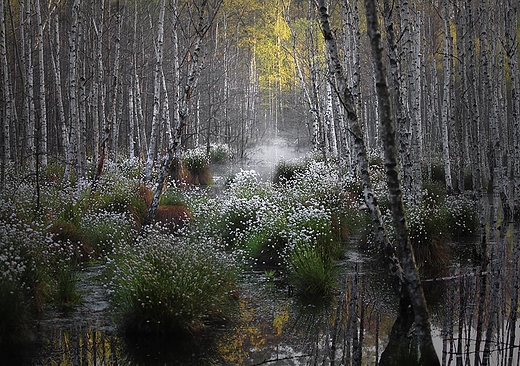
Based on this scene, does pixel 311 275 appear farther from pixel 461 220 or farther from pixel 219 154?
pixel 219 154

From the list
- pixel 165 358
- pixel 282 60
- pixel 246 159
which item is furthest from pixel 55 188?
pixel 282 60

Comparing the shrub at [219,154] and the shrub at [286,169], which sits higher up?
the shrub at [219,154]

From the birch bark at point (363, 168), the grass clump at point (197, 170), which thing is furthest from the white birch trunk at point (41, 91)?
the birch bark at point (363, 168)

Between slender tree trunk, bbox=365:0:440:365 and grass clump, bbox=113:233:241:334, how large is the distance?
267 cm

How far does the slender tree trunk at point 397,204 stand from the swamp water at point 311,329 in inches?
24.4

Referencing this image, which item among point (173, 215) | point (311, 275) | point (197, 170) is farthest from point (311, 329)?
point (197, 170)

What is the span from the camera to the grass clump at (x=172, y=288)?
6.41 meters

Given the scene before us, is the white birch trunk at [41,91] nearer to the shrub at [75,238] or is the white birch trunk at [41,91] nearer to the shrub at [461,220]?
the shrub at [75,238]

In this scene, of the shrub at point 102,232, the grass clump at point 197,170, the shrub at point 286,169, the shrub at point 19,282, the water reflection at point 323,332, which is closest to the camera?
the water reflection at point 323,332

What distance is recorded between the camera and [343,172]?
709 inches

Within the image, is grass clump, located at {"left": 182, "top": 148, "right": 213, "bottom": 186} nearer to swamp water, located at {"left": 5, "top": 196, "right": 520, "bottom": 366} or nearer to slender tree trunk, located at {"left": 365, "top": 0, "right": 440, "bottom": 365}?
swamp water, located at {"left": 5, "top": 196, "right": 520, "bottom": 366}

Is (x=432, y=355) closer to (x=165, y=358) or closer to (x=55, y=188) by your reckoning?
(x=165, y=358)

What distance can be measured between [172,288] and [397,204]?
2969 millimetres

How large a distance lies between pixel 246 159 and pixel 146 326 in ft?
84.5
